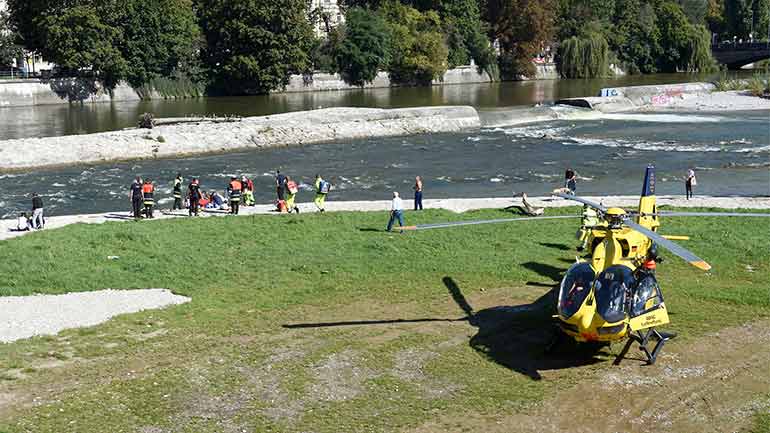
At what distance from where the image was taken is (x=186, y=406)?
17547 mm

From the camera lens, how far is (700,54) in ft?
441

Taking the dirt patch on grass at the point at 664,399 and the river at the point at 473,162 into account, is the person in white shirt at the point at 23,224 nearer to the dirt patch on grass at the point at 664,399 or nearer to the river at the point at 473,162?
the river at the point at 473,162

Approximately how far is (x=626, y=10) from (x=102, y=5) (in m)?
82.8

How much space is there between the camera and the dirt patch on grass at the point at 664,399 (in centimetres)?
1691

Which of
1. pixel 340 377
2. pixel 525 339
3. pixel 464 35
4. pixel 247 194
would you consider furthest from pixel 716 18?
pixel 340 377

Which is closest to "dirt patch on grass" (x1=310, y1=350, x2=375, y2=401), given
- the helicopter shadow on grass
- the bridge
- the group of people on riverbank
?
the helicopter shadow on grass

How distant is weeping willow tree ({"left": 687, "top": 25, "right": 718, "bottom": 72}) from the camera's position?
134625 mm

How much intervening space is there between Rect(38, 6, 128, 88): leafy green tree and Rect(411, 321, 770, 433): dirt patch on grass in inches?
3166

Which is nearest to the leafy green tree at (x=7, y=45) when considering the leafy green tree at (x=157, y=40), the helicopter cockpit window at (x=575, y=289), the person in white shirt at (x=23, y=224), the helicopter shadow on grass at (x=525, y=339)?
the leafy green tree at (x=157, y=40)

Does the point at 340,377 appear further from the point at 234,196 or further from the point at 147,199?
the point at 147,199

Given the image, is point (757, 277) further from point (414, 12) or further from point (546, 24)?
point (546, 24)

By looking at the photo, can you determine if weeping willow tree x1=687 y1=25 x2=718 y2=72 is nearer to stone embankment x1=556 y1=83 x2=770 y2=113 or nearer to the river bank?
stone embankment x1=556 y1=83 x2=770 y2=113

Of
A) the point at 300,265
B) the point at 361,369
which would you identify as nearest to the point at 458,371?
the point at 361,369

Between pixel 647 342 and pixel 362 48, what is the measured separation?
9423cm
